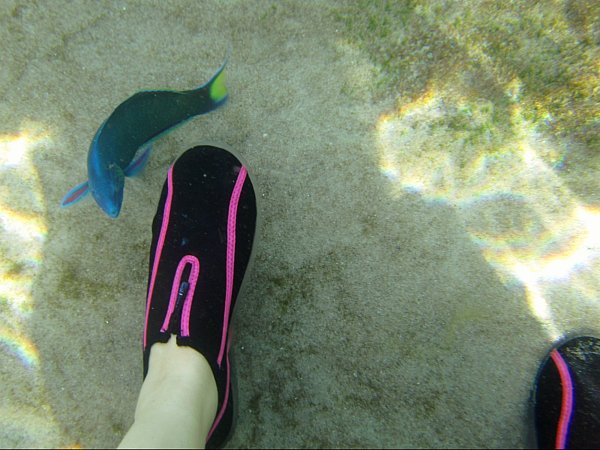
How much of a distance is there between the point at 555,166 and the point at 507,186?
22 centimetres

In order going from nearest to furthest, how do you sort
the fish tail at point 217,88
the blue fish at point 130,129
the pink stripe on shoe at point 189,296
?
the pink stripe on shoe at point 189,296, the blue fish at point 130,129, the fish tail at point 217,88

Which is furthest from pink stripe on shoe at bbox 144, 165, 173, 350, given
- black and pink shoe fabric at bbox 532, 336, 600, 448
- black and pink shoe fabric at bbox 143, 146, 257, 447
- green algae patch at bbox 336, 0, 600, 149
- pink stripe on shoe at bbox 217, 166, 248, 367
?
black and pink shoe fabric at bbox 532, 336, 600, 448

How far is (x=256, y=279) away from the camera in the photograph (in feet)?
6.19

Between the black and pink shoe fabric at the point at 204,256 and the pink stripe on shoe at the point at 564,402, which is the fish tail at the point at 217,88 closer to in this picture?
the black and pink shoe fabric at the point at 204,256

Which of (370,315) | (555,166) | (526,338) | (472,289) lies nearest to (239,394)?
(370,315)

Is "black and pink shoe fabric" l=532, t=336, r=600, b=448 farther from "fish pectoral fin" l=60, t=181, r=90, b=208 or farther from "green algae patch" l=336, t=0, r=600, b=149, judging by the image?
"fish pectoral fin" l=60, t=181, r=90, b=208

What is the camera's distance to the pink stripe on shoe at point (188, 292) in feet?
5.10

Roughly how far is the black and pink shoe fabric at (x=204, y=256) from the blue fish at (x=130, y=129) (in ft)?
0.59

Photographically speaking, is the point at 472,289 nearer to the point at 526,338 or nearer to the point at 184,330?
→ the point at 526,338

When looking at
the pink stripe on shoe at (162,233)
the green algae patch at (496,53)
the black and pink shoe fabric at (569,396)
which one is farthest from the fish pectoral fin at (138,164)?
the black and pink shoe fabric at (569,396)

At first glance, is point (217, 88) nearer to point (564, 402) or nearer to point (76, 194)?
point (76, 194)

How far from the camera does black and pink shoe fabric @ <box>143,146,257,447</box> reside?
158cm

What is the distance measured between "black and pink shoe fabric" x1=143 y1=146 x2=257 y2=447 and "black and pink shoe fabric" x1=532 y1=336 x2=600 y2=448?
1.31 metres

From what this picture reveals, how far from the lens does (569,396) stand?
163 centimetres
